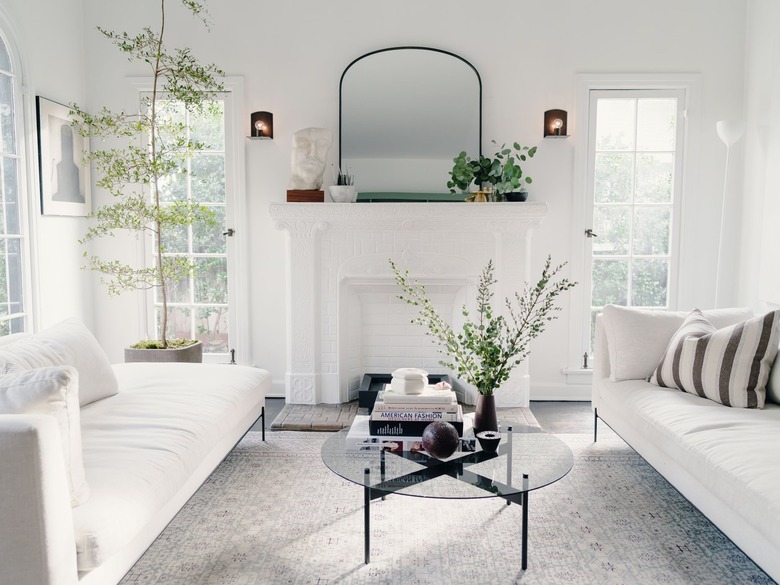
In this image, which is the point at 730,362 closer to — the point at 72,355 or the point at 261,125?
the point at 72,355

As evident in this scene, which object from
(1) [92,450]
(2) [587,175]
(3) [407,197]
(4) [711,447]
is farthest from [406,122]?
(1) [92,450]

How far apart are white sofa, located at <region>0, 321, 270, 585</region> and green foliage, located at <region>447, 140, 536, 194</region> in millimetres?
1953

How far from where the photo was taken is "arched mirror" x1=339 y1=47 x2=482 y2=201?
436cm

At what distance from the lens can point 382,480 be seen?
219 centimetres

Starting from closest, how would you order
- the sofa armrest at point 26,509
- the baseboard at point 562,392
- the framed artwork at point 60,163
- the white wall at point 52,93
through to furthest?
the sofa armrest at point 26,509 → the white wall at point 52,93 → the framed artwork at point 60,163 → the baseboard at point 562,392

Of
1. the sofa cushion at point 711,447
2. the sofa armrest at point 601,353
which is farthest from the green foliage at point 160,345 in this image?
the sofa cushion at point 711,447

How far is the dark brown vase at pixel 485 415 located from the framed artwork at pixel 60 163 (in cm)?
291

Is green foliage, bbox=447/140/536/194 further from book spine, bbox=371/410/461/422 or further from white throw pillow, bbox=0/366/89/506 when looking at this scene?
white throw pillow, bbox=0/366/89/506

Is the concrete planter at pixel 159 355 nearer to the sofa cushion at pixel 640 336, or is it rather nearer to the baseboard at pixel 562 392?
the baseboard at pixel 562 392

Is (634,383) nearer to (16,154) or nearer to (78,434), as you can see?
(78,434)

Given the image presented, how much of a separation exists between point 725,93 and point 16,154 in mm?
4434

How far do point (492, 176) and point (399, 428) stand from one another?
2.23 metres

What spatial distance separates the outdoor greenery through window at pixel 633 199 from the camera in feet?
14.5

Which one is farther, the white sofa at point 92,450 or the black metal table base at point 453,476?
the black metal table base at point 453,476
